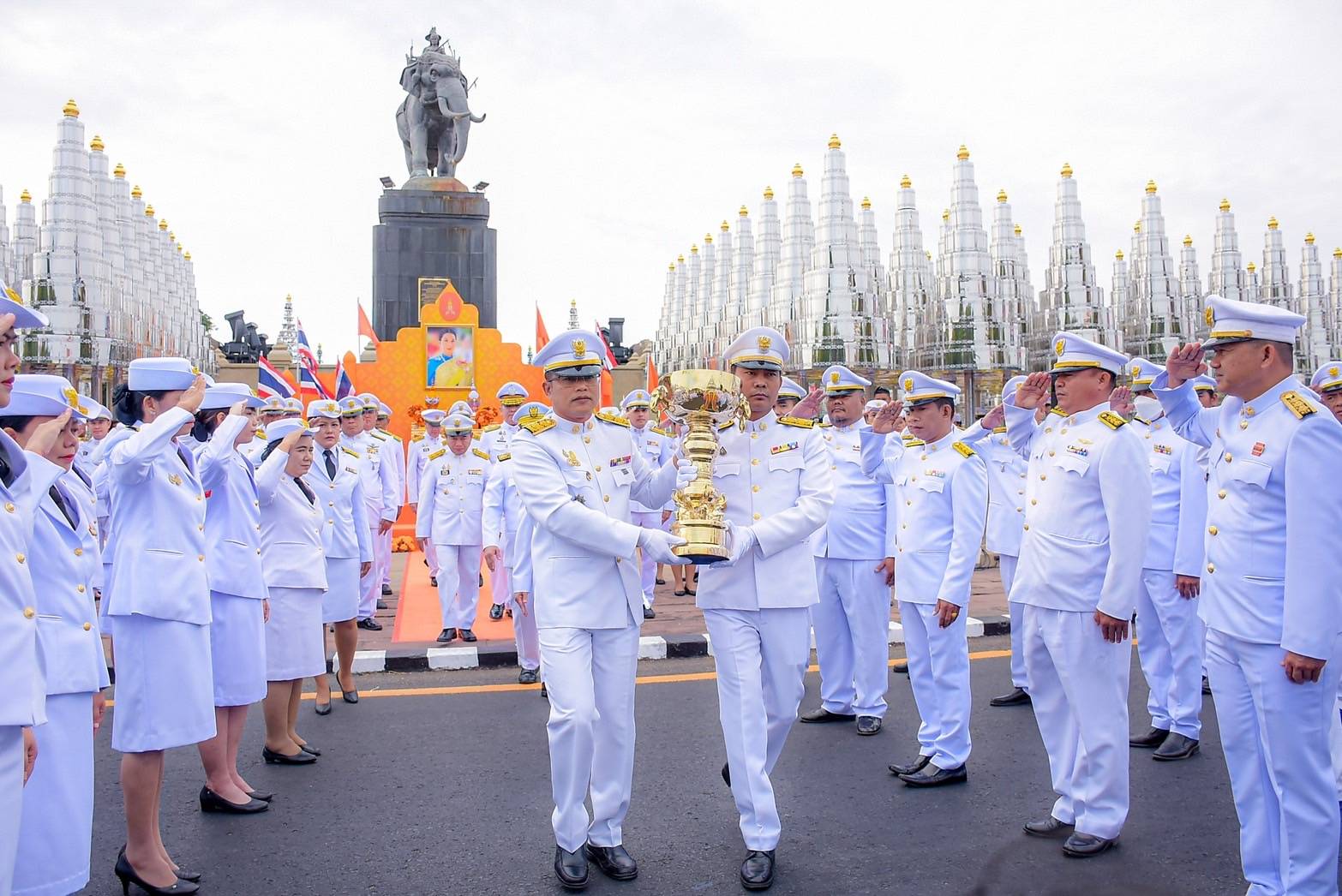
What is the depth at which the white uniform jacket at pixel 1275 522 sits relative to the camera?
342cm

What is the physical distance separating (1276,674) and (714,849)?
2243 mm

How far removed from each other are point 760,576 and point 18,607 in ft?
8.66

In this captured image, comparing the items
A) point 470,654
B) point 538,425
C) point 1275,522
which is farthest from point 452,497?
point 1275,522

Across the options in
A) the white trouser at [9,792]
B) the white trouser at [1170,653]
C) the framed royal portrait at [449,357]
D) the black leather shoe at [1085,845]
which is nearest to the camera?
the white trouser at [9,792]

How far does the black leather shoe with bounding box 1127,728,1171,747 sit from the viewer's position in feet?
19.1

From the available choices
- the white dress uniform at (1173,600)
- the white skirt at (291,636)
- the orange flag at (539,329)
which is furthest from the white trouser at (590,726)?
the orange flag at (539,329)

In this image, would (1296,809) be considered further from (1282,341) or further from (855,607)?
(855,607)

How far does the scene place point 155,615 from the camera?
396cm

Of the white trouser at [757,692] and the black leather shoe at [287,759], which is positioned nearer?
the white trouser at [757,692]

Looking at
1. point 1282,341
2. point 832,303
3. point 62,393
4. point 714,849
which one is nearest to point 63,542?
point 62,393

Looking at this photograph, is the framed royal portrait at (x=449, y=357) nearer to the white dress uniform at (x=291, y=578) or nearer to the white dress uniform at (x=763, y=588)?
the white dress uniform at (x=291, y=578)

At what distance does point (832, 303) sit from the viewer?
4038cm

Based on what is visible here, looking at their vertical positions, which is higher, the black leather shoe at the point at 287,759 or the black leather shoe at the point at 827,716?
the black leather shoe at the point at 287,759

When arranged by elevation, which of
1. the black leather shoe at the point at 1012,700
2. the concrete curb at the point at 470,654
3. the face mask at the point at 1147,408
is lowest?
the black leather shoe at the point at 1012,700
